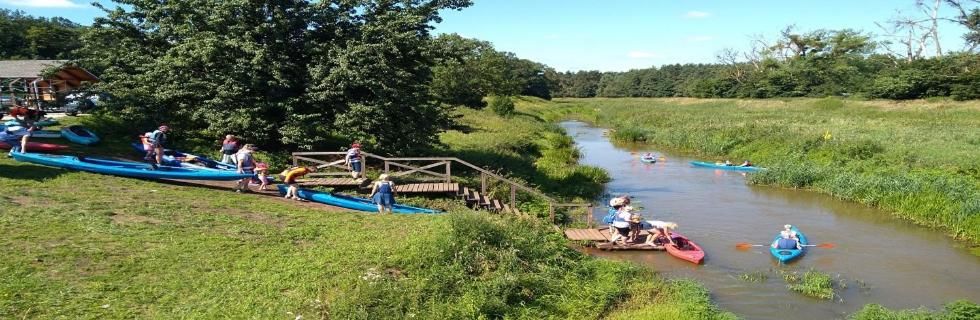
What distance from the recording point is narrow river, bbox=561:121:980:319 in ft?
41.8

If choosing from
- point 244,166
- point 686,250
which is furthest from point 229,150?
point 686,250

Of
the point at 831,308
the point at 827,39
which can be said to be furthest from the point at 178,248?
the point at 827,39

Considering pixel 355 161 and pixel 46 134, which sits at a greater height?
pixel 46 134

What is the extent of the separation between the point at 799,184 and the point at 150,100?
24.2 meters

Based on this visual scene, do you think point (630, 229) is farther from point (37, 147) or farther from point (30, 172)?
point (37, 147)

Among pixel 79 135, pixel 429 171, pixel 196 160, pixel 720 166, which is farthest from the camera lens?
pixel 720 166

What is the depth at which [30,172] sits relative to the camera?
15680 millimetres

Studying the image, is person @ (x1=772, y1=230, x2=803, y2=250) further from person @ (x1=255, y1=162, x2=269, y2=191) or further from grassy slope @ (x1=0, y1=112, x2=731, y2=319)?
person @ (x1=255, y1=162, x2=269, y2=191)

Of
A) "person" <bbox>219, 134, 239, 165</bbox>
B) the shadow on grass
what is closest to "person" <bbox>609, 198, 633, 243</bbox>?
"person" <bbox>219, 134, 239, 165</bbox>

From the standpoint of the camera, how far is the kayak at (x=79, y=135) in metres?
20.3

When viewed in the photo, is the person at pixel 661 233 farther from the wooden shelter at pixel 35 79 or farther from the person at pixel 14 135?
the wooden shelter at pixel 35 79

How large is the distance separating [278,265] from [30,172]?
938 cm

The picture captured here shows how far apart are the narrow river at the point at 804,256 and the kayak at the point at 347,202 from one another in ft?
16.3

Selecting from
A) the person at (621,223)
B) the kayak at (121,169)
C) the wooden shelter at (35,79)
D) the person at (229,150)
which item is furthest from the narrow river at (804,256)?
the wooden shelter at (35,79)
